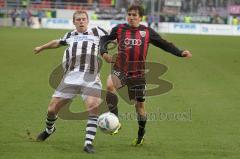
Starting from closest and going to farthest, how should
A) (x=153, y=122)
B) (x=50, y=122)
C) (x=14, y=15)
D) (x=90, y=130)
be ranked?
(x=90, y=130) < (x=50, y=122) < (x=153, y=122) < (x=14, y=15)

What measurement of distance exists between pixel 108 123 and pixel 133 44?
1.28 metres

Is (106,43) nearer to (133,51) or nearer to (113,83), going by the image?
(133,51)

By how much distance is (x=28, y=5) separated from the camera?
6256cm

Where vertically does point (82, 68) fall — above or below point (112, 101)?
above

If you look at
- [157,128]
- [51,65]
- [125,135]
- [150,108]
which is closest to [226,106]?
[150,108]

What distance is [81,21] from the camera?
858 cm

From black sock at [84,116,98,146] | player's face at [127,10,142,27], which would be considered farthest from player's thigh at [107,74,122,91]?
player's face at [127,10,142,27]

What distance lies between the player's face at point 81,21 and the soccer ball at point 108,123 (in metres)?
1.34

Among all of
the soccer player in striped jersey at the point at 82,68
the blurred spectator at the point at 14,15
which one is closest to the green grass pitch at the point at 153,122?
the soccer player in striped jersey at the point at 82,68

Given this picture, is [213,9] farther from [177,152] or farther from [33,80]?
[177,152]

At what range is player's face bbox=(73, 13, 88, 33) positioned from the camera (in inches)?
336

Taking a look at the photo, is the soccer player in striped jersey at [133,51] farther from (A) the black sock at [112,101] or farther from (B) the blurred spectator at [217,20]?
(B) the blurred spectator at [217,20]

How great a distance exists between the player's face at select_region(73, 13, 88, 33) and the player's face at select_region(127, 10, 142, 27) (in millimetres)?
668

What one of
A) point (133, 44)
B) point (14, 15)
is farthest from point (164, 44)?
point (14, 15)
